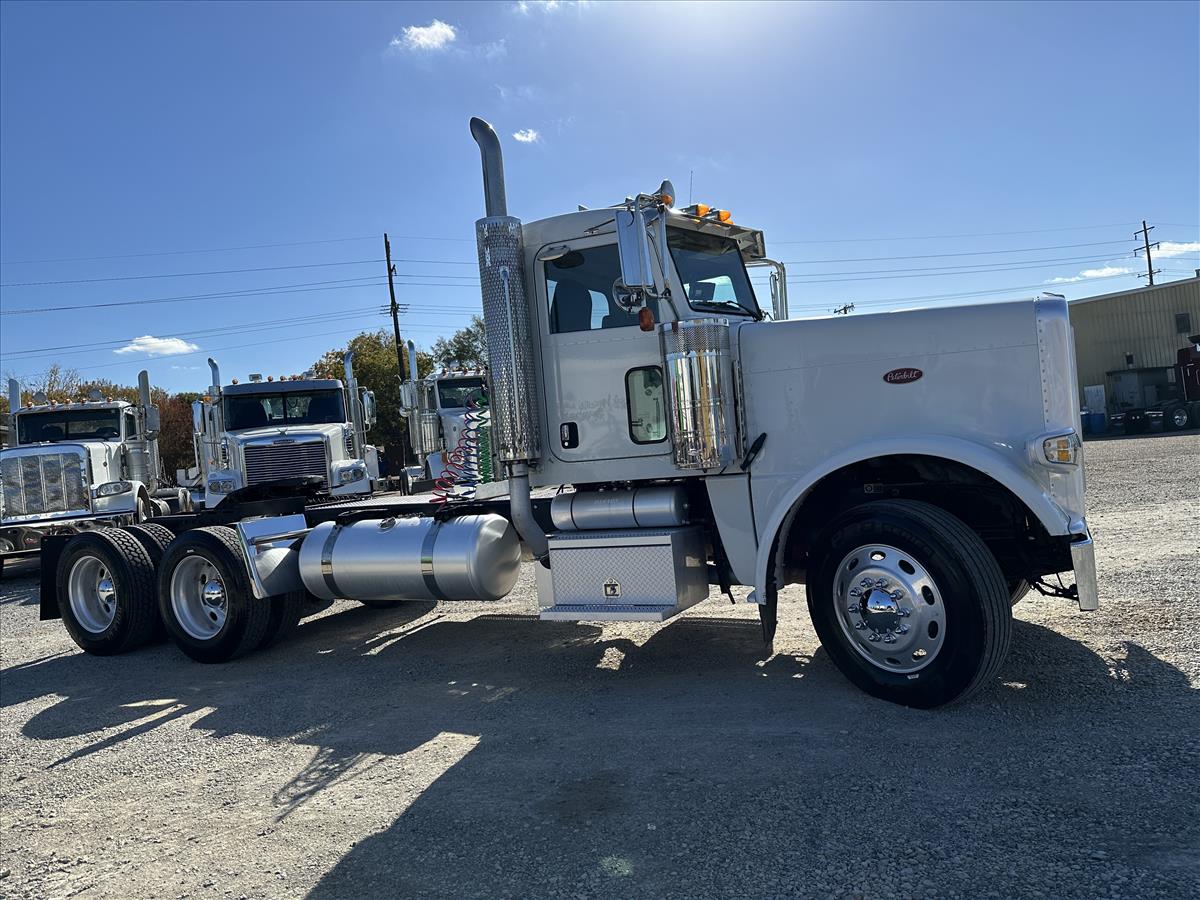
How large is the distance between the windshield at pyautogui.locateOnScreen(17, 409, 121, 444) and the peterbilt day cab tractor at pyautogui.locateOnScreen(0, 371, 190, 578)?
15 millimetres

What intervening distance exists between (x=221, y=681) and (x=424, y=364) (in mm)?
40031

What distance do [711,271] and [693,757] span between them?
329 cm

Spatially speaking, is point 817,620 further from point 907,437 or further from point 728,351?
point 728,351

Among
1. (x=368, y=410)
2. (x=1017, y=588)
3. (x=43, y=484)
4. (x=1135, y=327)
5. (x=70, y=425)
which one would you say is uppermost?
(x=1135, y=327)

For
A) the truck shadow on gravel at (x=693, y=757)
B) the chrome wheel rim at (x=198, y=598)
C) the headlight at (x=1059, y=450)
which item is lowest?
the truck shadow on gravel at (x=693, y=757)

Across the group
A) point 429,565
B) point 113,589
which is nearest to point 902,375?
point 429,565

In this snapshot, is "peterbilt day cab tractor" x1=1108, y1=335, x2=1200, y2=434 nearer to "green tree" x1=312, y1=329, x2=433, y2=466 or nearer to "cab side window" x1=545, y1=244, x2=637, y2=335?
"green tree" x1=312, y1=329, x2=433, y2=466

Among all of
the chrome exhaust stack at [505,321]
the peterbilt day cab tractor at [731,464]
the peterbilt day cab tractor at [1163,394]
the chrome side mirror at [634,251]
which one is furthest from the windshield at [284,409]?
the peterbilt day cab tractor at [1163,394]

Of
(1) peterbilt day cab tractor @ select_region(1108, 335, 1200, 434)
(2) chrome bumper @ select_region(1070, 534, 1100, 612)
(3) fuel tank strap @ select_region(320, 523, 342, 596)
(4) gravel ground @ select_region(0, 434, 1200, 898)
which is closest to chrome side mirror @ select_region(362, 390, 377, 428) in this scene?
(3) fuel tank strap @ select_region(320, 523, 342, 596)

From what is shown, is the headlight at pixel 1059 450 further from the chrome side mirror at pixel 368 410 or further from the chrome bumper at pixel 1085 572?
the chrome side mirror at pixel 368 410

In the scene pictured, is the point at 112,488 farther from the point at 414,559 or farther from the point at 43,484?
the point at 414,559

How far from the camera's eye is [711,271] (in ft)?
20.5

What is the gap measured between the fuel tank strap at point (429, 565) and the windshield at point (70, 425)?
40.4ft

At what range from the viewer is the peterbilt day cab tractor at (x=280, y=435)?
13.5 meters
